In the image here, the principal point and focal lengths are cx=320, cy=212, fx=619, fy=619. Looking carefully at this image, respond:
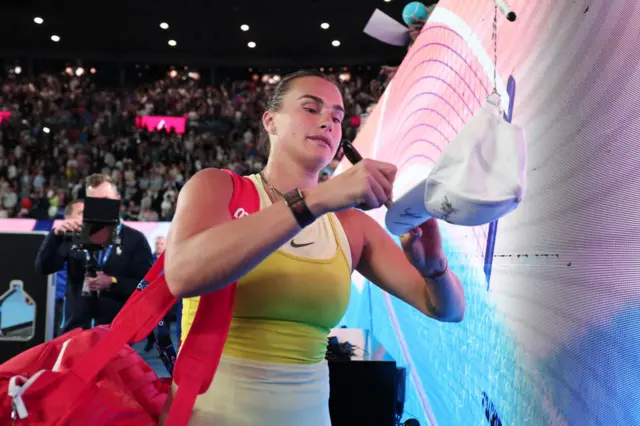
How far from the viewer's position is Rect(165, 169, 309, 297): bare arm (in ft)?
3.08

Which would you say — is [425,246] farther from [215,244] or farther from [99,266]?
[99,266]

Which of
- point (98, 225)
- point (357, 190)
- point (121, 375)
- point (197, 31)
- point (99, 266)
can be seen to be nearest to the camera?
point (357, 190)

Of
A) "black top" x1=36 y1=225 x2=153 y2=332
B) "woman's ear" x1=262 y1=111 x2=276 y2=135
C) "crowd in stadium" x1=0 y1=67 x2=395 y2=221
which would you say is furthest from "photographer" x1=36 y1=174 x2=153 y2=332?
"crowd in stadium" x1=0 y1=67 x2=395 y2=221

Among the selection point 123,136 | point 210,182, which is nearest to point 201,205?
point 210,182

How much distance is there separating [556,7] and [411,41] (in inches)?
94.5

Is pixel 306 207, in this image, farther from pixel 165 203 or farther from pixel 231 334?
pixel 165 203

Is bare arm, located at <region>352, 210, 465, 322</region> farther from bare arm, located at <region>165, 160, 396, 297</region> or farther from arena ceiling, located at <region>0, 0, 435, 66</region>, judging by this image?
arena ceiling, located at <region>0, 0, 435, 66</region>

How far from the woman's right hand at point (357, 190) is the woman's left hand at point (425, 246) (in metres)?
0.22

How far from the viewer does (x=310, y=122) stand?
Answer: 1274 mm

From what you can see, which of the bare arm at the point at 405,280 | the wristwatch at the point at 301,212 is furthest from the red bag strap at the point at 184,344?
the bare arm at the point at 405,280

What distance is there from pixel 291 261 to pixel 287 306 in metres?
0.08

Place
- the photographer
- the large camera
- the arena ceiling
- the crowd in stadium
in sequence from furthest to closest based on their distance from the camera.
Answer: the arena ceiling
the crowd in stadium
the photographer
the large camera

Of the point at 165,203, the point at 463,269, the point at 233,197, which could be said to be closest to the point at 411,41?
the point at 463,269

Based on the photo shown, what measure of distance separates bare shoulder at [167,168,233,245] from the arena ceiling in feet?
41.3
